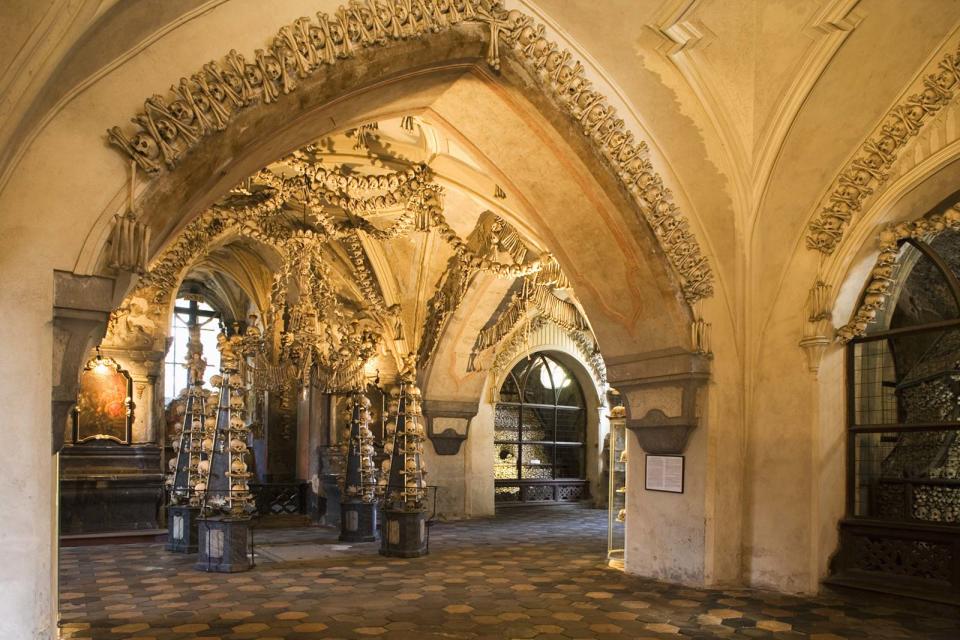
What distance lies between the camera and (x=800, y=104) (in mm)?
6625

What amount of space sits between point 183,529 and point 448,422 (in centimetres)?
473

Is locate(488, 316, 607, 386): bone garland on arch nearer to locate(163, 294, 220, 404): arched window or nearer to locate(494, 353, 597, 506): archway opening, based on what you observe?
locate(494, 353, 597, 506): archway opening

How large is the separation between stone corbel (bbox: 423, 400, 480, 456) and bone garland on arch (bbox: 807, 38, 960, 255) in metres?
6.94

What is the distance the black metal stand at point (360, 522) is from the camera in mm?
9828

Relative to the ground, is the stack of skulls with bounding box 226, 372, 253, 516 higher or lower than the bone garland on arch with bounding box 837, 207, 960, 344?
lower

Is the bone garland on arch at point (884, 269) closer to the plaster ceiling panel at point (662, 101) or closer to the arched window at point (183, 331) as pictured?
the plaster ceiling panel at point (662, 101)

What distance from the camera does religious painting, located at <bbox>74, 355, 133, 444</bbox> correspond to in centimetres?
1091

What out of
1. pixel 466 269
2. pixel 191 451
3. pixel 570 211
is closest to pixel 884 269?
pixel 570 211

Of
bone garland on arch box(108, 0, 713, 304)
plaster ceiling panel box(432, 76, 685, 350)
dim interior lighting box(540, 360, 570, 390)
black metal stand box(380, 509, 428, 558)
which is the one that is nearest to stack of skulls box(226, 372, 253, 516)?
black metal stand box(380, 509, 428, 558)

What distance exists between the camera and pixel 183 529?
8836 mm

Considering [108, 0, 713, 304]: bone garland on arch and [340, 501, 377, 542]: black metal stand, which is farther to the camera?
[340, 501, 377, 542]: black metal stand

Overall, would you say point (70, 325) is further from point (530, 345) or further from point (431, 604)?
point (530, 345)

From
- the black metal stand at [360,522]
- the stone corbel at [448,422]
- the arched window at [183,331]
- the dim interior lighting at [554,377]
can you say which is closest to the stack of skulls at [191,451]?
the black metal stand at [360,522]

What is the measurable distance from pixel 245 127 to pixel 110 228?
3.16 ft
